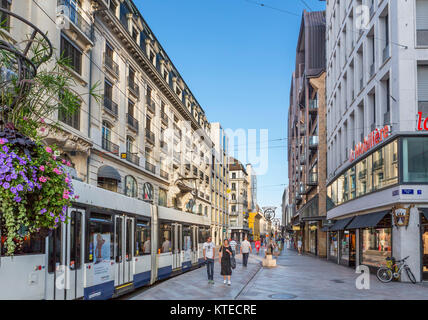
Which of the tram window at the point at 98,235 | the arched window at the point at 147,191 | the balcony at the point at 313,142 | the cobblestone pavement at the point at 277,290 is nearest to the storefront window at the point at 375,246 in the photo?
the cobblestone pavement at the point at 277,290

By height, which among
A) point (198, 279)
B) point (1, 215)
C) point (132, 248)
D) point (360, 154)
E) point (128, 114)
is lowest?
point (198, 279)

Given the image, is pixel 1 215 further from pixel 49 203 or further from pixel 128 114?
pixel 128 114

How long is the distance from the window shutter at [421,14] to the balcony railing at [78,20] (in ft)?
56.3

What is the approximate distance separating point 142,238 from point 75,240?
19.2 ft

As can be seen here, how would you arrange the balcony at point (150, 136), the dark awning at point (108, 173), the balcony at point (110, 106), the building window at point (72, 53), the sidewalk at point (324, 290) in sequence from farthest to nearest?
1. the balcony at point (150, 136)
2. the balcony at point (110, 106)
3. the dark awning at point (108, 173)
4. the building window at point (72, 53)
5. the sidewalk at point (324, 290)

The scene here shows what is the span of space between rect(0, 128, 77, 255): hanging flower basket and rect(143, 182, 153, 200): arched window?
31890 mm

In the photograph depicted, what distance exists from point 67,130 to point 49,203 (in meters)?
19.4

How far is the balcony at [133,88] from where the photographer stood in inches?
1366

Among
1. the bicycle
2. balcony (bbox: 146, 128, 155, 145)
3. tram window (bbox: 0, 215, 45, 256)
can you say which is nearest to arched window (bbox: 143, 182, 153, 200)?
balcony (bbox: 146, 128, 155, 145)

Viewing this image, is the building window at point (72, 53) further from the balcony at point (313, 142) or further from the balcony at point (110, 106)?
the balcony at point (313, 142)

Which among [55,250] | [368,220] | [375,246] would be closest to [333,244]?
[375,246]

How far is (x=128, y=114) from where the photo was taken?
34344mm

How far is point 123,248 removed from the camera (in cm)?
1444
